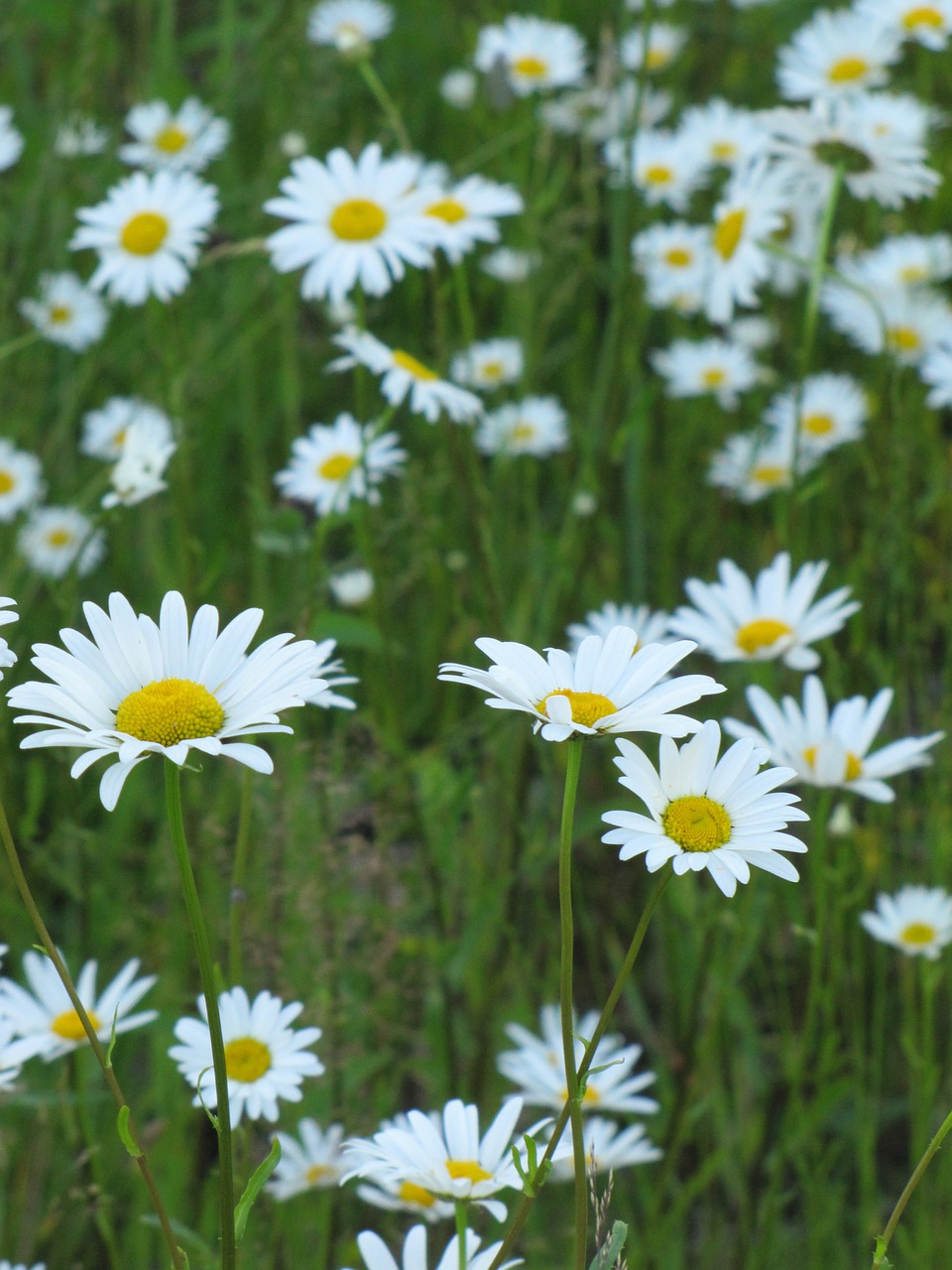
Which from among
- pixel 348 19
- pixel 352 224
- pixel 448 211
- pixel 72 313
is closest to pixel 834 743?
pixel 352 224

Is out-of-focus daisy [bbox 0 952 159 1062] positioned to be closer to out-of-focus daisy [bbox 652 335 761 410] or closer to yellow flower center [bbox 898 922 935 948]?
yellow flower center [bbox 898 922 935 948]

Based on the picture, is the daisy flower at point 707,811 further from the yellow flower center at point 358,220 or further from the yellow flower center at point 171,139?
the yellow flower center at point 171,139

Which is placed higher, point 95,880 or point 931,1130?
point 95,880

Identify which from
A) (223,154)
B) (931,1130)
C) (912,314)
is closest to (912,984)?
(931,1130)

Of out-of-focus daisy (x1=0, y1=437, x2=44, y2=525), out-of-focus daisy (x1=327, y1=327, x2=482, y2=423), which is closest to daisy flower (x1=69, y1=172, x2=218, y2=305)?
out-of-focus daisy (x1=327, y1=327, x2=482, y2=423)

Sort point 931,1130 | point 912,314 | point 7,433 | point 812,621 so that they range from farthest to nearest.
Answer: point 912,314, point 7,433, point 931,1130, point 812,621

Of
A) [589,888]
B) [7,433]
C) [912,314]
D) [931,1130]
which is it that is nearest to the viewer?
[931,1130]

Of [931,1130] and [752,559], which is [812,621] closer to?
→ [931,1130]
